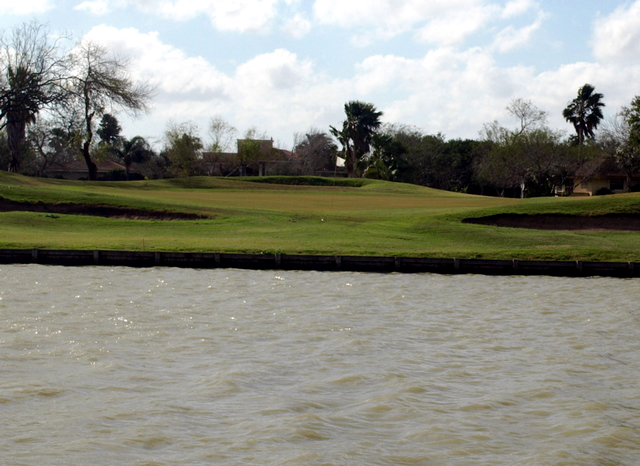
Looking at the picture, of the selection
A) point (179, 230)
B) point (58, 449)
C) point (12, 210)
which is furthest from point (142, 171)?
point (58, 449)

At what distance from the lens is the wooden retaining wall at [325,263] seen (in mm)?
22188

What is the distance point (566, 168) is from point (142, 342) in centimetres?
7094

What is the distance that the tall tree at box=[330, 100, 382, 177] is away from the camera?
89062 mm

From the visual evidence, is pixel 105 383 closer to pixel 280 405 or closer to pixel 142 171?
pixel 280 405

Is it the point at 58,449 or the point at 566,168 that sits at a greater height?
the point at 566,168

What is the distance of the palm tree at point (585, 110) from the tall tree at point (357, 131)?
2243 centimetres

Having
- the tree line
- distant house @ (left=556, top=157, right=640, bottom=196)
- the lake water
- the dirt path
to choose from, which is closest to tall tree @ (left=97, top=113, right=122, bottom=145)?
the tree line

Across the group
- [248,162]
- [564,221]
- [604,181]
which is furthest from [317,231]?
[248,162]

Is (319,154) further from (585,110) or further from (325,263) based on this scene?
(325,263)

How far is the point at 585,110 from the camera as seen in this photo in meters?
90.8

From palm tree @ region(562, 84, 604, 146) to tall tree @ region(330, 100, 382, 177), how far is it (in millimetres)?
22428

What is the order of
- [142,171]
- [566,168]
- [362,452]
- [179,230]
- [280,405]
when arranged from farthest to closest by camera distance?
1. [142,171]
2. [566,168]
3. [179,230]
4. [280,405]
5. [362,452]

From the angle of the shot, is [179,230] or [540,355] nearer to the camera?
[540,355]

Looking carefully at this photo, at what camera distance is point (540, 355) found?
11422 millimetres
